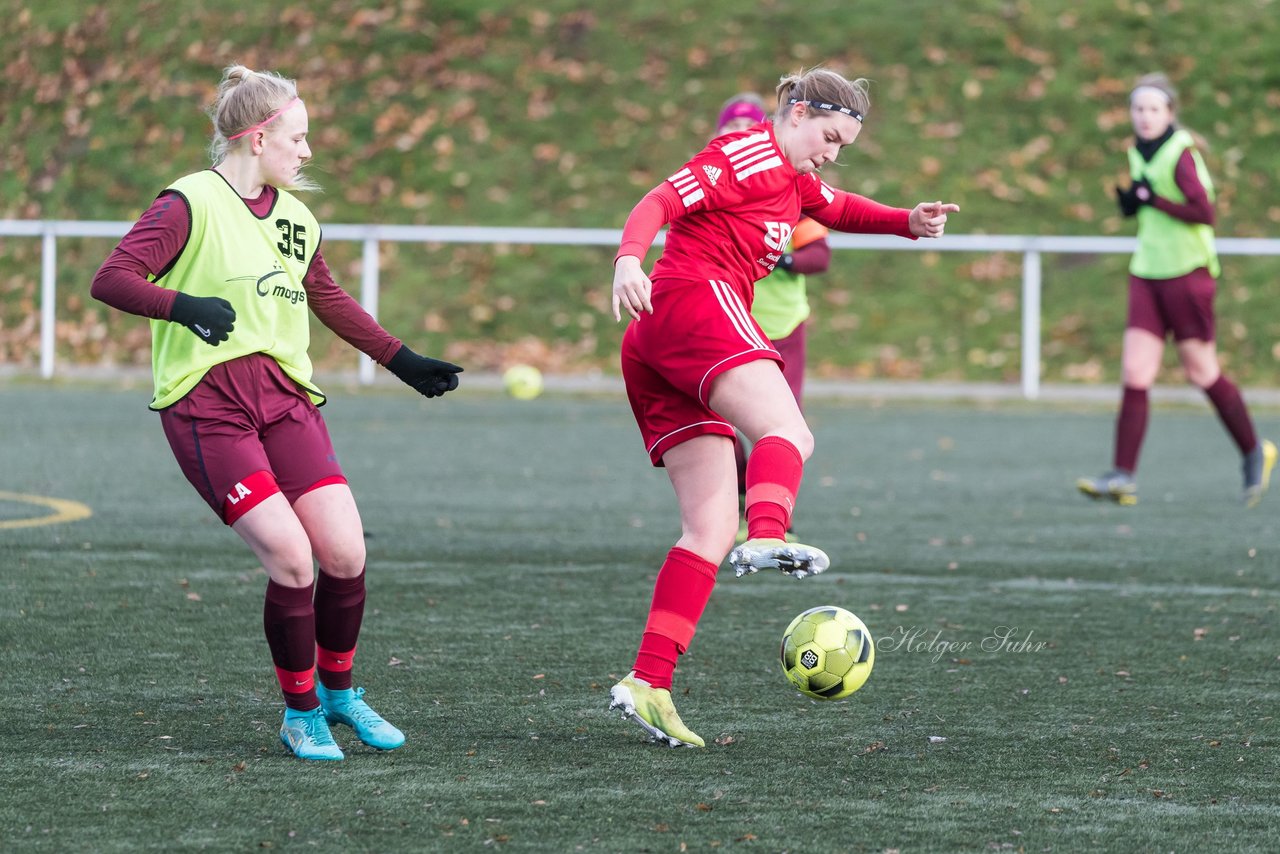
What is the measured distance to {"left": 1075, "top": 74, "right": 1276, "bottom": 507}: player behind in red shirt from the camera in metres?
9.86

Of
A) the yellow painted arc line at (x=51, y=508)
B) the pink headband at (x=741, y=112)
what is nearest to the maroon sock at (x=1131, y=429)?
the pink headband at (x=741, y=112)

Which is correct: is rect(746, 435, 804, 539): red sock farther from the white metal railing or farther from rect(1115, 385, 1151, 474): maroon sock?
the white metal railing

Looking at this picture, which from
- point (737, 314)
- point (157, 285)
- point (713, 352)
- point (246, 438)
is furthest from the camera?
point (737, 314)

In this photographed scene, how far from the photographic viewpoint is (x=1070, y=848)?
3.70 meters

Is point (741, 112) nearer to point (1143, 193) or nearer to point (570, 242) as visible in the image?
point (1143, 193)

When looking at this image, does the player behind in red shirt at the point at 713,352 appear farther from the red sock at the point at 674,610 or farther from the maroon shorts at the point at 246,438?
the maroon shorts at the point at 246,438

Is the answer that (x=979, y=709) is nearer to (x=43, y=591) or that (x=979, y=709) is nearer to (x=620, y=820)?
(x=620, y=820)

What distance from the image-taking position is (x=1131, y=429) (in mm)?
9984

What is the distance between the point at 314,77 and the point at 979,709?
18.6 meters

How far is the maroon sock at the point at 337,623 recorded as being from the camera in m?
4.61

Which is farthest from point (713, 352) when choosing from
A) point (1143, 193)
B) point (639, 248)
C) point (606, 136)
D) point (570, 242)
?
point (606, 136)

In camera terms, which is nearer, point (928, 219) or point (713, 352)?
point (713, 352)

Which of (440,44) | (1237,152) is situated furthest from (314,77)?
(1237,152)

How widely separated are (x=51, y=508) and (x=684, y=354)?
5.22 metres
